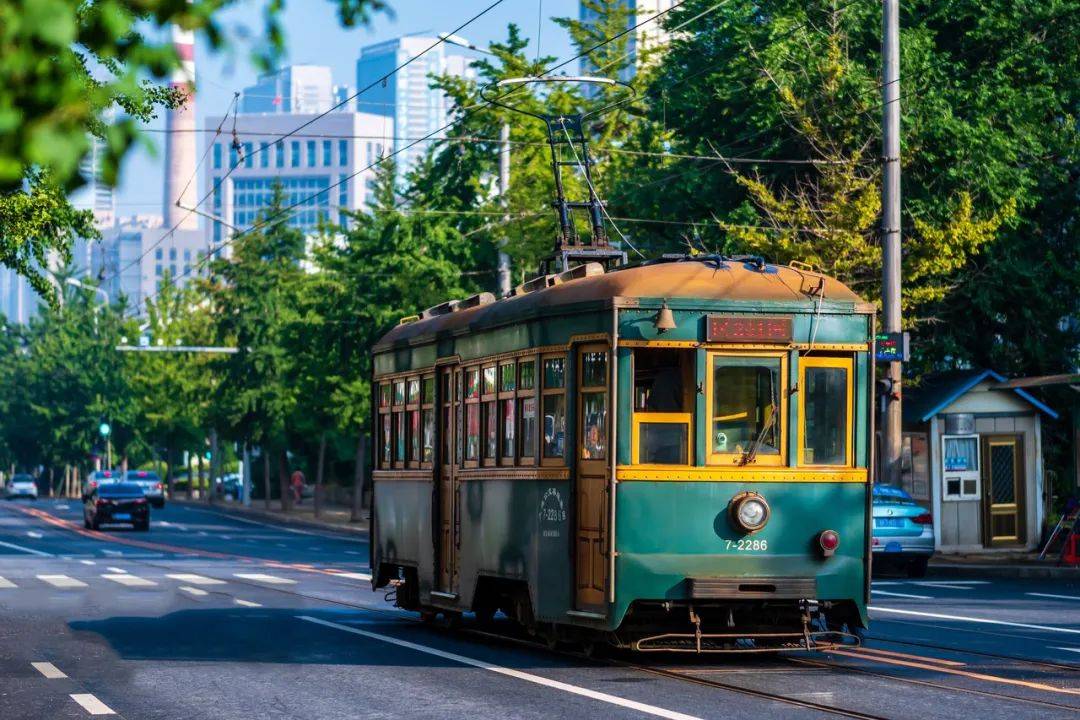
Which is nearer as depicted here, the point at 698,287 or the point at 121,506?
the point at 698,287

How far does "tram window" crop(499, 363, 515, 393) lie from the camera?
49.5ft

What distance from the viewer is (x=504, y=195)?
138 feet

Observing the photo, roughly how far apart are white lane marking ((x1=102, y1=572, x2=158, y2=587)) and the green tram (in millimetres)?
12833

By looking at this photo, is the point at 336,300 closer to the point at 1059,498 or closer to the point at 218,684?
the point at 1059,498

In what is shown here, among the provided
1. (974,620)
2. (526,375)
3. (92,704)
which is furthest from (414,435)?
(92,704)

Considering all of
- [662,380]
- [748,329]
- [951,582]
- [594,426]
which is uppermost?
[748,329]

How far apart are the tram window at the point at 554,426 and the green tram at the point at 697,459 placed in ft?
0.06

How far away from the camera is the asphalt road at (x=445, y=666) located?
37.2ft

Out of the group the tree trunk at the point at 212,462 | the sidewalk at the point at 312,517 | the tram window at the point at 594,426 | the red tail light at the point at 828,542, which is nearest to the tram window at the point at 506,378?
the tram window at the point at 594,426

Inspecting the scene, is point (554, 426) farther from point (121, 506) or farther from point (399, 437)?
point (121, 506)

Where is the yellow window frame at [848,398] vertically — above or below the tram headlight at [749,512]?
above

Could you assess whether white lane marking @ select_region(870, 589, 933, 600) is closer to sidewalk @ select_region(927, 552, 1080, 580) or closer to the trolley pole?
sidewalk @ select_region(927, 552, 1080, 580)

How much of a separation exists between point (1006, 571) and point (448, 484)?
14029mm

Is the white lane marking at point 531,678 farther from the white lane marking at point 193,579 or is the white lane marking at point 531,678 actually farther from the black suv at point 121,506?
the black suv at point 121,506
